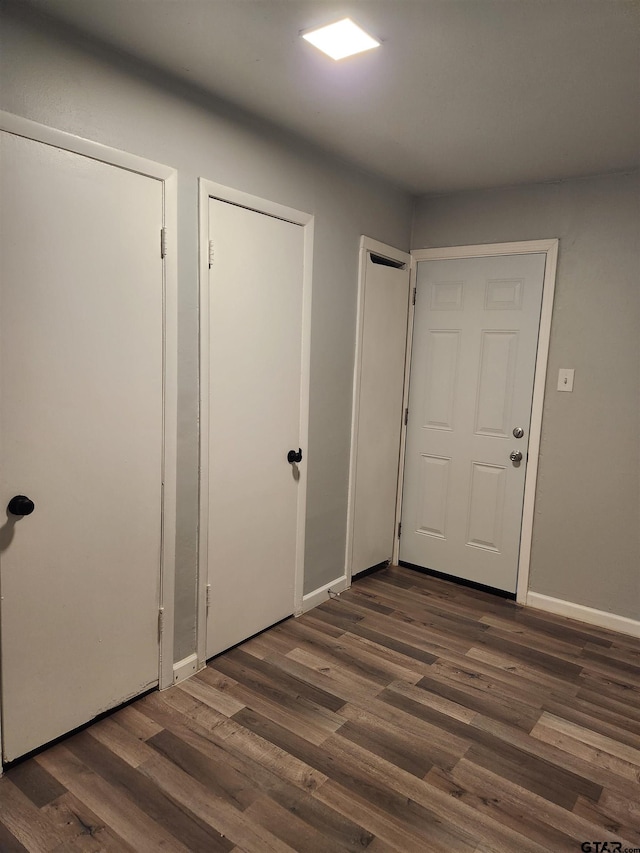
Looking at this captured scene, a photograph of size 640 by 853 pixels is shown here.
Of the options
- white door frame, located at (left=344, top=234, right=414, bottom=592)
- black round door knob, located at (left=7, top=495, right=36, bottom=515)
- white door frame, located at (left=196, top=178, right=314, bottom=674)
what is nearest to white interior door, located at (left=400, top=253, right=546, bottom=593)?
white door frame, located at (left=344, top=234, right=414, bottom=592)

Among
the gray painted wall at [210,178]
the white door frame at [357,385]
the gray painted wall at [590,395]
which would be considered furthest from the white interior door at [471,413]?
the gray painted wall at [210,178]

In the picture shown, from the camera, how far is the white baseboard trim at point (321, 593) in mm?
3066

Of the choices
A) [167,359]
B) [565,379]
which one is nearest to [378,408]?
[565,379]

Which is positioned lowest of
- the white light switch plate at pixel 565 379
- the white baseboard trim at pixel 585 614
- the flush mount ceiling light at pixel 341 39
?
the white baseboard trim at pixel 585 614

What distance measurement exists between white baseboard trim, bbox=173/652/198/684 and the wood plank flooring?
4 cm

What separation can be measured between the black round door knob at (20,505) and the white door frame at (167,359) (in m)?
0.53

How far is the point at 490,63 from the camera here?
6.16ft

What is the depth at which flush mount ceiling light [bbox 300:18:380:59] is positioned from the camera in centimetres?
169

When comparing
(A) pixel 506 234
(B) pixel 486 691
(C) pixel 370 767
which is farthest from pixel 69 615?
(A) pixel 506 234

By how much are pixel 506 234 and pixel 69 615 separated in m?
2.93

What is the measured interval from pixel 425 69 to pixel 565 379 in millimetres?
1821

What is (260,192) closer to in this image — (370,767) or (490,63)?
(490,63)

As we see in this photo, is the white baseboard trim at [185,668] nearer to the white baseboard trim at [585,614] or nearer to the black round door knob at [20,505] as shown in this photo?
the black round door knob at [20,505]

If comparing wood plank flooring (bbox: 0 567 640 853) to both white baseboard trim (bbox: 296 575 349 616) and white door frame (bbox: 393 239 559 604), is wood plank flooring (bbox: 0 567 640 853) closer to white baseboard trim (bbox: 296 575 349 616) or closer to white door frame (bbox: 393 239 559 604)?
white baseboard trim (bbox: 296 575 349 616)
